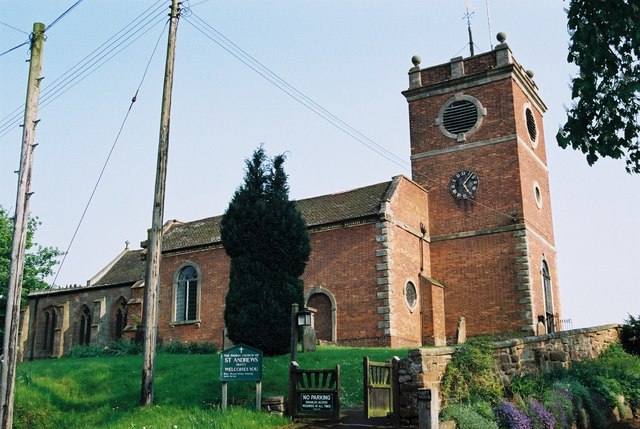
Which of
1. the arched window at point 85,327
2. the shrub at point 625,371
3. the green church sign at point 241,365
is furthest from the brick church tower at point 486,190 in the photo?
the arched window at point 85,327

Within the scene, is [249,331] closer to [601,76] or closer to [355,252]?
[355,252]

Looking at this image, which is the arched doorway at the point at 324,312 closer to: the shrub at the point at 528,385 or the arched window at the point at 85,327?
the shrub at the point at 528,385

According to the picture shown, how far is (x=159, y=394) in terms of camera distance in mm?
16859

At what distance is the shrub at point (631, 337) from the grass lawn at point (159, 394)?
744cm

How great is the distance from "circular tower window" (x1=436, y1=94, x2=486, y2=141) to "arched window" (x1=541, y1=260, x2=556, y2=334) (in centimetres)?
701

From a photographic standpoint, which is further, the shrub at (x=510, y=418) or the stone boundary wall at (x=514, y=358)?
the stone boundary wall at (x=514, y=358)

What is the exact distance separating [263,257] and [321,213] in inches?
360

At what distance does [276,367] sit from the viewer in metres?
18.9

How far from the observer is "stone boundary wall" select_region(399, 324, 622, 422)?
1344 cm

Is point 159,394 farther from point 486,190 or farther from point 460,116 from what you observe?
point 460,116

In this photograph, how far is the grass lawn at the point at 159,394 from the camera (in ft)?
47.2

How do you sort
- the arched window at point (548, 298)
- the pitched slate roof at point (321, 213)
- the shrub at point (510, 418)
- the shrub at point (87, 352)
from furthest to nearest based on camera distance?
the arched window at point (548, 298), the pitched slate roof at point (321, 213), the shrub at point (87, 352), the shrub at point (510, 418)

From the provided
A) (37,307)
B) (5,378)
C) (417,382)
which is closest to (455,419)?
(417,382)

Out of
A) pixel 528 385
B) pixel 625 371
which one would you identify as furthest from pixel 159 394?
pixel 625 371
